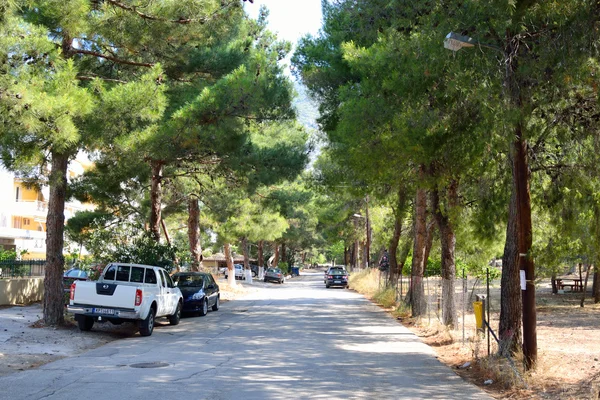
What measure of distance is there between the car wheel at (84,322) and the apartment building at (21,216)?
30.5 m

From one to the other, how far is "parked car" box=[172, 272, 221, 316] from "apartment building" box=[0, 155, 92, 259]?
77.7ft

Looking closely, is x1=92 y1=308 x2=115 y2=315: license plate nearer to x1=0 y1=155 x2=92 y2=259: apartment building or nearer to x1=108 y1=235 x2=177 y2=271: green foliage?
x1=108 y1=235 x2=177 y2=271: green foliage

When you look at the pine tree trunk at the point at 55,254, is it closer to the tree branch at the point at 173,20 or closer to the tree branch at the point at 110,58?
the tree branch at the point at 110,58

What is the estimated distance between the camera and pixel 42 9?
16.5 meters

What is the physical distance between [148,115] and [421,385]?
9515 millimetres

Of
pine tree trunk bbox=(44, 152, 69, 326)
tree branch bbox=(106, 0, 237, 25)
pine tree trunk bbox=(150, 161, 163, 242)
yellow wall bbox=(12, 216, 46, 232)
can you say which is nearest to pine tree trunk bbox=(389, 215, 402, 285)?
pine tree trunk bbox=(150, 161, 163, 242)

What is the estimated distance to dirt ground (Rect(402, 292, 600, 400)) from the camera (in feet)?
31.4

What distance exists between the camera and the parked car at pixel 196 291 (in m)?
23.9

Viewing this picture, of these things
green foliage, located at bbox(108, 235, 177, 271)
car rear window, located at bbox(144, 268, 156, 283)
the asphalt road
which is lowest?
the asphalt road

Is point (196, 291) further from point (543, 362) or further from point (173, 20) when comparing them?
point (543, 362)

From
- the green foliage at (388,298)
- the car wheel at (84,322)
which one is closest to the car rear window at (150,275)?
the car wheel at (84,322)

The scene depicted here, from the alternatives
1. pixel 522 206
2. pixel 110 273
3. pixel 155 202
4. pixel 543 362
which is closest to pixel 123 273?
pixel 110 273

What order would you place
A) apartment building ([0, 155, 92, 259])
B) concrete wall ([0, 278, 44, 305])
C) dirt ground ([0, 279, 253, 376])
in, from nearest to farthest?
dirt ground ([0, 279, 253, 376]) → concrete wall ([0, 278, 44, 305]) → apartment building ([0, 155, 92, 259])

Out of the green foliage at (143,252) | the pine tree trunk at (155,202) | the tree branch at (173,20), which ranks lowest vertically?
the green foliage at (143,252)
